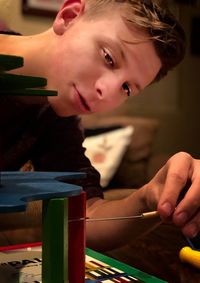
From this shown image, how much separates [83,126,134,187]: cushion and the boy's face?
2.27 ft

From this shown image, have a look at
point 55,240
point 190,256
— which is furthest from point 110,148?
point 55,240

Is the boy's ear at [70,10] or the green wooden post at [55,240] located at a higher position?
the boy's ear at [70,10]

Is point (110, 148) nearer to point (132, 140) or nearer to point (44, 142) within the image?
point (132, 140)

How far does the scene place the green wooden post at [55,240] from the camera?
11.8 inches

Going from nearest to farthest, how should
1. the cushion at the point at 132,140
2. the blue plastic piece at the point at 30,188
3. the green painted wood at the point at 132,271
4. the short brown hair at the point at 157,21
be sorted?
the blue plastic piece at the point at 30,188 < the green painted wood at the point at 132,271 < the short brown hair at the point at 157,21 < the cushion at the point at 132,140

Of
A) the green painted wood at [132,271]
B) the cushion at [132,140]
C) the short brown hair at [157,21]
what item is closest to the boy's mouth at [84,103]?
the short brown hair at [157,21]

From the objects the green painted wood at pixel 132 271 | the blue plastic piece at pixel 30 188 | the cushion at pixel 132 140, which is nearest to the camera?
the blue plastic piece at pixel 30 188

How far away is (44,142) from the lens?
2.23 feet

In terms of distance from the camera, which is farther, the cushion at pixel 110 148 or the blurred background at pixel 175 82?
the cushion at pixel 110 148

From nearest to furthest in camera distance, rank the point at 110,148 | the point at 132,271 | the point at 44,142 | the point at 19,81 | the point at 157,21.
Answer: the point at 19,81 → the point at 132,271 → the point at 157,21 → the point at 44,142 → the point at 110,148

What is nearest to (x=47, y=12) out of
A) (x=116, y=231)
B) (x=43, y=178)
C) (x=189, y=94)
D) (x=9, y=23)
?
(x=9, y=23)

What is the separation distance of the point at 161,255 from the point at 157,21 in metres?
0.26

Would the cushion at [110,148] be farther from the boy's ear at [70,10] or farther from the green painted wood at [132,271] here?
the green painted wood at [132,271]

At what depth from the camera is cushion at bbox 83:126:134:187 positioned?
1.33 m
